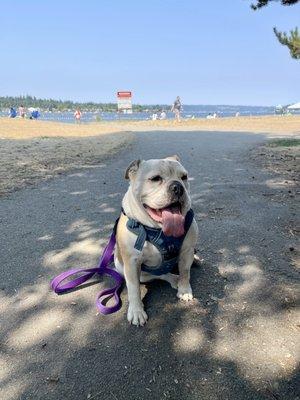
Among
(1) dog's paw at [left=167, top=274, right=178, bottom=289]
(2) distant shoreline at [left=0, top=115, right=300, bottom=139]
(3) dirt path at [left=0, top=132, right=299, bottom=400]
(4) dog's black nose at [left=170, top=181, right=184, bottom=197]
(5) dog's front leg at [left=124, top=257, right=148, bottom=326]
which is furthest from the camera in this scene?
(2) distant shoreline at [left=0, top=115, right=300, bottom=139]

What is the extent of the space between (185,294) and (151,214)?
926mm

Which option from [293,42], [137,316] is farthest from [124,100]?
[137,316]

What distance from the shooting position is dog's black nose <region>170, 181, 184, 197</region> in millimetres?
3504

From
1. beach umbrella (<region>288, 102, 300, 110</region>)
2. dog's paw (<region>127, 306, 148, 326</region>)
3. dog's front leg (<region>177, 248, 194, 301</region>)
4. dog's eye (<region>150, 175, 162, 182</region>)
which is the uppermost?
dog's eye (<region>150, 175, 162, 182</region>)

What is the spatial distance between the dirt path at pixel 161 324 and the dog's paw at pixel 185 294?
0.26 feet

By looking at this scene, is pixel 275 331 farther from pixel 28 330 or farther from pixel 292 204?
pixel 292 204

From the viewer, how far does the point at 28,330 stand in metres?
3.59

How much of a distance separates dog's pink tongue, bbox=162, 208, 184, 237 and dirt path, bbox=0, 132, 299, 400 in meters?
0.81

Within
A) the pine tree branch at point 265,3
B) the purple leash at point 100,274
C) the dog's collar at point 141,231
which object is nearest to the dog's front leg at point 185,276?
the dog's collar at point 141,231

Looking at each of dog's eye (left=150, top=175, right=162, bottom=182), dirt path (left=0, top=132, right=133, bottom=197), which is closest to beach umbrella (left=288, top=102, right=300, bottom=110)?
dirt path (left=0, top=132, right=133, bottom=197)

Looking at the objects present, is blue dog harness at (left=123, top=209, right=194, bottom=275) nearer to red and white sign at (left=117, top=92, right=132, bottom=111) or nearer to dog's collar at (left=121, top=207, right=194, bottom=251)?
dog's collar at (left=121, top=207, right=194, bottom=251)

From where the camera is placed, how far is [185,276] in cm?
399

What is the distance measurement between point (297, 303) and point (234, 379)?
1.29 m

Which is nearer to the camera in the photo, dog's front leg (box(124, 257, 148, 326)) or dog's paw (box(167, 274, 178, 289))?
dog's front leg (box(124, 257, 148, 326))
